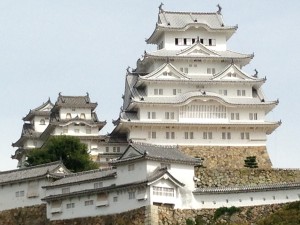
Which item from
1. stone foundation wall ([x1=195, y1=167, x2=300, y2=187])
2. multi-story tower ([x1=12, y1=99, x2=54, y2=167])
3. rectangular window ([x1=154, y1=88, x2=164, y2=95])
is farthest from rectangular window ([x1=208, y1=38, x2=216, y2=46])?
stone foundation wall ([x1=195, y1=167, x2=300, y2=187])

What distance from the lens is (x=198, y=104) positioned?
76.8 metres

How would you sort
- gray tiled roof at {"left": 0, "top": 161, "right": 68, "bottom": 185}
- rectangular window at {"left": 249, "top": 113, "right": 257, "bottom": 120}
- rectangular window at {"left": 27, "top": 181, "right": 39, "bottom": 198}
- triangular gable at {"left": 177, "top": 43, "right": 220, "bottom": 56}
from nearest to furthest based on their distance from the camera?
rectangular window at {"left": 27, "top": 181, "right": 39, "bottom": 198} → gray tiled roof at {"left": 0, "top": 161, "right": 68, "bottom": 185} → rectangular window at {"left": 249, "top": 113, "right": 257, "bottom": 120} → triangular gable at {"left": 177, "top": 43, "right": 220, "bottom": 56}

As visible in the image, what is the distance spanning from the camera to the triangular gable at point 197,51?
79.9 metres

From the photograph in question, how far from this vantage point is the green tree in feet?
228

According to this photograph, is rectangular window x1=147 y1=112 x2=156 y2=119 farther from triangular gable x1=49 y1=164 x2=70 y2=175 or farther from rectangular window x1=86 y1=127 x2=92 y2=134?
triangular gable x1=49 y1=164 x2=70 y2=175

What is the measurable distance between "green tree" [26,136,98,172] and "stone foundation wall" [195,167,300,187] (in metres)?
9.03

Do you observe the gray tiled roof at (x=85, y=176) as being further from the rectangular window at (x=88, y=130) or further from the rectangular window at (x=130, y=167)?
the rectangular window at (x=88, y=130)

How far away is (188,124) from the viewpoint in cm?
7562

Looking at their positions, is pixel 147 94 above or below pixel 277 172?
above

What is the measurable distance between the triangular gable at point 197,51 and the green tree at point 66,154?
524 inches

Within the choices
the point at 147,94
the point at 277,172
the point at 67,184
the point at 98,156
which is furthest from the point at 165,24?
the point at 67,184

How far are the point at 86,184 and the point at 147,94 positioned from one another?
19.1 metres

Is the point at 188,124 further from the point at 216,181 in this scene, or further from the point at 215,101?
the point at 216,181

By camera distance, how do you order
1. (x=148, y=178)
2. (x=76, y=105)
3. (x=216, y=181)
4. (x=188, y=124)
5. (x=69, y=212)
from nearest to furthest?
(x=148, y=178) → (x=69, y=212) → (x=216, y=181) → (x=188, y=124) → (x=76, y=105)
